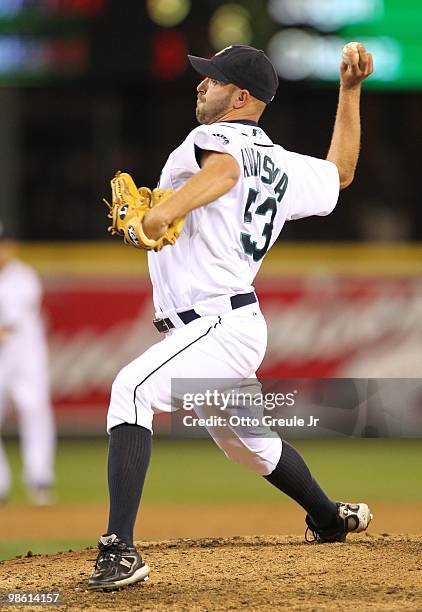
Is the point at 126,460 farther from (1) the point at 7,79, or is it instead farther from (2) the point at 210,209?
(1) the point at 7,79

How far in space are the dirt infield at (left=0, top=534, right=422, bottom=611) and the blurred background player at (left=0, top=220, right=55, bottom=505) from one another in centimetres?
357

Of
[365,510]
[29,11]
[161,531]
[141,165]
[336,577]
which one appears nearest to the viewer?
[336,577]

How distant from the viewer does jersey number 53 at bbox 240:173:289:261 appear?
144 inches

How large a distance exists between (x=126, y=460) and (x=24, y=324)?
4.74 m

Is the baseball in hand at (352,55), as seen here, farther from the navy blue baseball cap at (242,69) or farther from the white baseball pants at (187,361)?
the white baseball pants at (187,361)

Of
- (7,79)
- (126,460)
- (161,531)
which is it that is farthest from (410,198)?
(126,460)

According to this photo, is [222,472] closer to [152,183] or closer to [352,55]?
[152,183]

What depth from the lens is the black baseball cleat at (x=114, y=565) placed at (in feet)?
11.5

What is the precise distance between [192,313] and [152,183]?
710 centimetres

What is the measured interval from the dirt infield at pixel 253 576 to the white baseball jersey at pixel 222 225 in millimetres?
876

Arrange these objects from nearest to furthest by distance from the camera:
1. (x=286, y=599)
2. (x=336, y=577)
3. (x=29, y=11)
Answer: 1. (x=286, y=599)
2. (x=336, y=577)
3. (x=29, y=11)

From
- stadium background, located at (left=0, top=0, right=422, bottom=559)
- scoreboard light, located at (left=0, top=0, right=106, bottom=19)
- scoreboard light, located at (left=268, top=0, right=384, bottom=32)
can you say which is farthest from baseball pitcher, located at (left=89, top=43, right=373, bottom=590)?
scoreboard light, located at (left=0, top=0, right=106, bottom=19)

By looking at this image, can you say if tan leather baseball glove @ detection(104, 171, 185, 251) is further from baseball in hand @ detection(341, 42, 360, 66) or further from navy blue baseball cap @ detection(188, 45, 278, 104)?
baseball in hand @ detection(341, 42, 360, 66)

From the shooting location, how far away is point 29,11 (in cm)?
889
